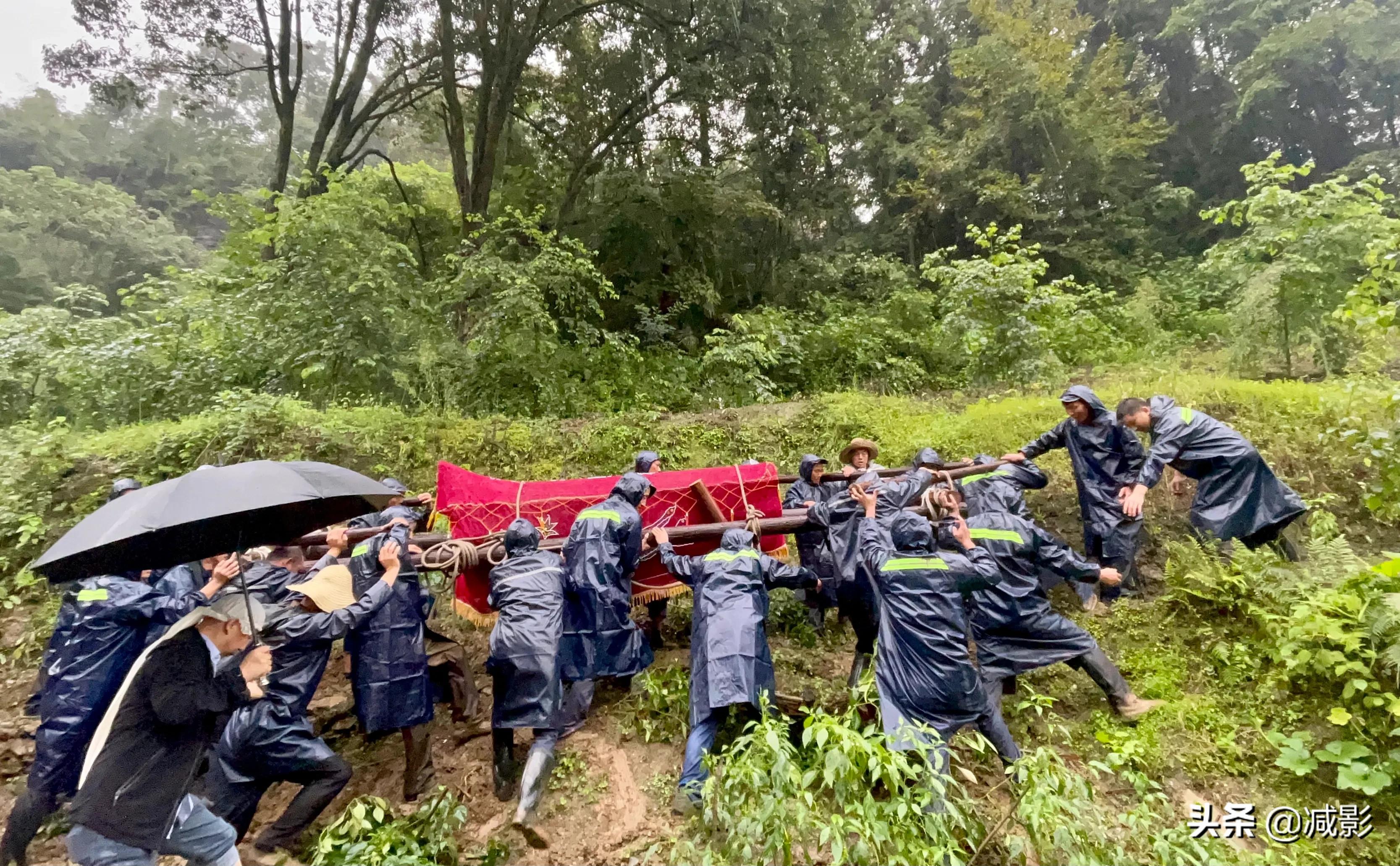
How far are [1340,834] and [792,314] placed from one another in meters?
9.50

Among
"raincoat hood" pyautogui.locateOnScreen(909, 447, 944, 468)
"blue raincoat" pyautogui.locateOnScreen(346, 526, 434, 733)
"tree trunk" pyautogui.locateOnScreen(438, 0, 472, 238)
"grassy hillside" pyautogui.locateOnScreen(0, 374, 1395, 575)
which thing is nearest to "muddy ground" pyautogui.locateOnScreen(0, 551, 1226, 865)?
"blue raincoat" pyautogui.locateOnScreen(346, 526, 434, 733)

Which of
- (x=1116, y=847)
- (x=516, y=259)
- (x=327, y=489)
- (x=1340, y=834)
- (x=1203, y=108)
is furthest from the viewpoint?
(x=1203, y=108)

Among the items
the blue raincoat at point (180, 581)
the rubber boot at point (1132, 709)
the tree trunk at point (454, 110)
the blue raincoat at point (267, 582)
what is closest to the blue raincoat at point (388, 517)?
the blue raincoat at point (267, 582)

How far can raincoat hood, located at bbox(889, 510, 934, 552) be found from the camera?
365 centimetres

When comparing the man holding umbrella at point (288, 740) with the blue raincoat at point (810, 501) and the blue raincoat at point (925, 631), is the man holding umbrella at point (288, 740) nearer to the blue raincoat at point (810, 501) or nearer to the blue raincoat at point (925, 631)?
the blue raincoat at point (925, 631)

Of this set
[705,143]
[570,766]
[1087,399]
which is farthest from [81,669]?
[705,143]

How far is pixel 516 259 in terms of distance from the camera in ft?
30.8

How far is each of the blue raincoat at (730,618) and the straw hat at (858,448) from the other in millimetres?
1972

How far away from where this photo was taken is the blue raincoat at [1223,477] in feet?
15.4

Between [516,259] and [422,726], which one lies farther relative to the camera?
[516,259]

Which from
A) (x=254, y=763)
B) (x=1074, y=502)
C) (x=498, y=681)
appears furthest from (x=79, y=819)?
(x=1074, y=502)

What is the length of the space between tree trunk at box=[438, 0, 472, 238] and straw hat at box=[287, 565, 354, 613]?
25.6 feet

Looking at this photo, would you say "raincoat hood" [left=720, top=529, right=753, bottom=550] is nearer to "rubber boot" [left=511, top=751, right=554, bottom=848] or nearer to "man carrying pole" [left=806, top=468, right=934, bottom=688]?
"man carrying pole" [left=806, top=468, right=934, bottom=688]

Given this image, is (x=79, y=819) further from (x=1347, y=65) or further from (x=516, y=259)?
(x=1347, y=65)
